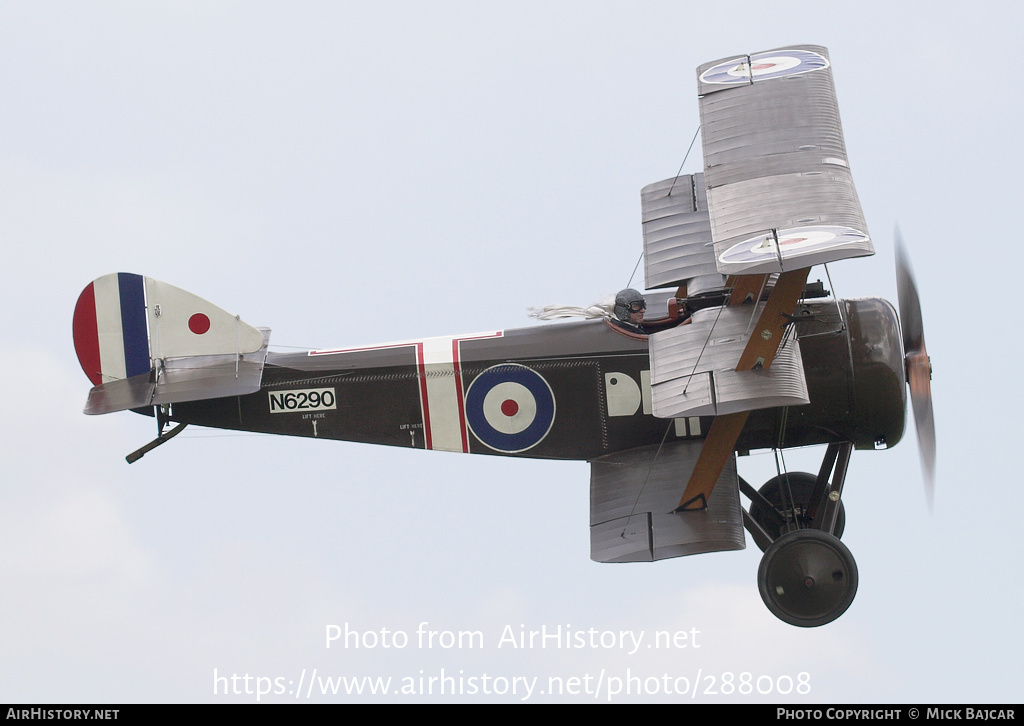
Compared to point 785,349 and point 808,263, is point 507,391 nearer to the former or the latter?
point 785,349

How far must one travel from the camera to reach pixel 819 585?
904 centimetres

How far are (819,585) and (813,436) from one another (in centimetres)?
118

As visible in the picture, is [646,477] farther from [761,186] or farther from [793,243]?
[793,243]

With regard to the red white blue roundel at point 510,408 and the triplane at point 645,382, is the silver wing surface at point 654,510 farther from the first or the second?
the red white blue roundel at point 510,408

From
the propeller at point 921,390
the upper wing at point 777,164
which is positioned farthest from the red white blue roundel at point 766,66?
the propeller at point 921,390

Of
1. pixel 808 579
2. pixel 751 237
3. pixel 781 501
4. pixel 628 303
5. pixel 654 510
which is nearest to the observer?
pixel 751 237

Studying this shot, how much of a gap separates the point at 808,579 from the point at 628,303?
223 centimetres

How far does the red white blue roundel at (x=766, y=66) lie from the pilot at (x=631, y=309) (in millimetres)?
1621

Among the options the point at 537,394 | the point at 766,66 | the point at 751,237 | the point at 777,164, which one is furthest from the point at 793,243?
the point at 537,394

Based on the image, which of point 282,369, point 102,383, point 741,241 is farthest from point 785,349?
point 102,383

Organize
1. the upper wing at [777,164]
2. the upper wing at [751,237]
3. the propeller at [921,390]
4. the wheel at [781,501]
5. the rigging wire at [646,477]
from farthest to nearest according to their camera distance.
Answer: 1. the wheel at [781,501]
2. the propeller at [921,390]
3. the rigging wire at [646,477]
4. the upper wing at [751,237]
5. the upper wing at [777,164]

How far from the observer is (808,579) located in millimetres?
9047

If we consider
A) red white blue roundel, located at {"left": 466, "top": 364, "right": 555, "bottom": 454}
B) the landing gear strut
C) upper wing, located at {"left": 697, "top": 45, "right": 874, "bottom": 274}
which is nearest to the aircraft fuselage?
red white blue roundel, located at {"left": 466, "top": 364, "right": 555, "bottom": 454}

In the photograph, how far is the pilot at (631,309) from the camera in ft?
31.7
